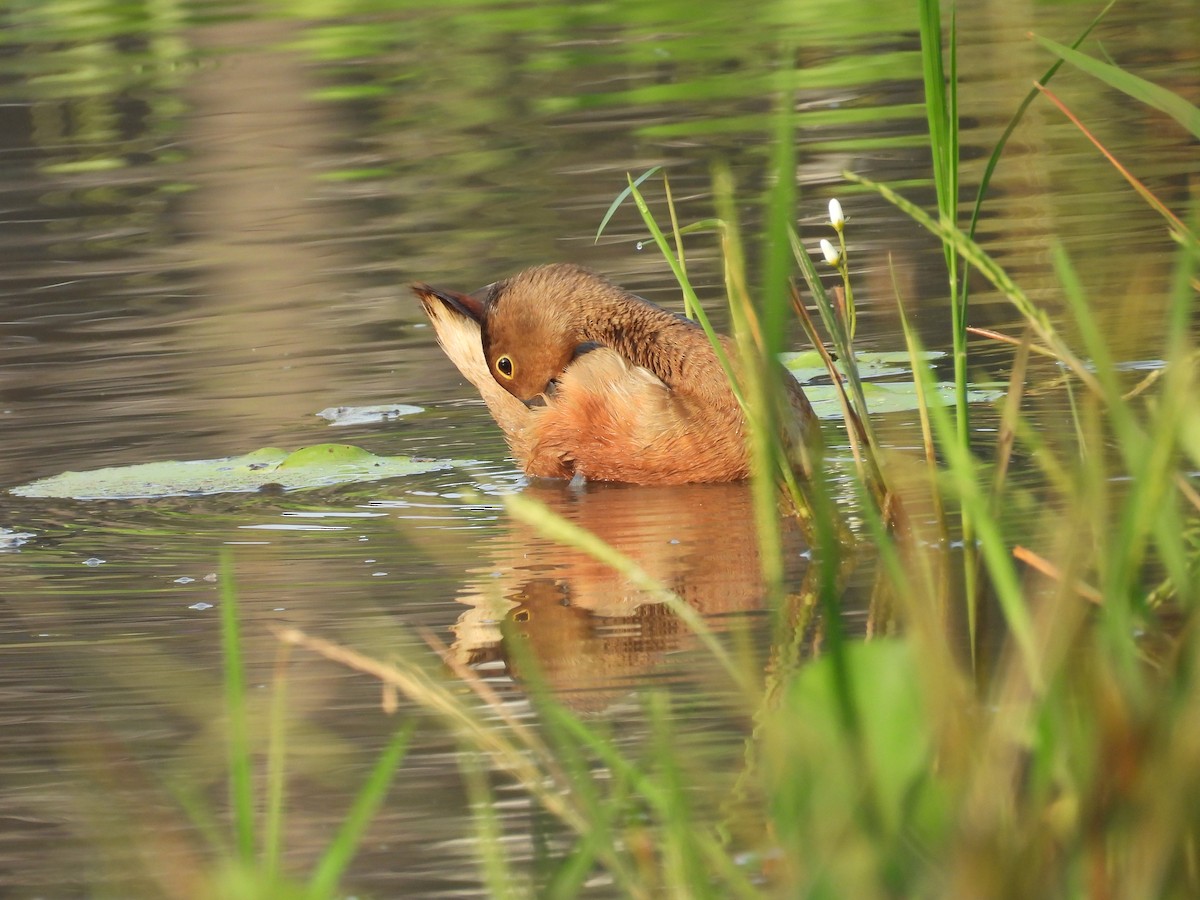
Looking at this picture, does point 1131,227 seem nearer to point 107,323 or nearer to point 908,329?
point 107,323

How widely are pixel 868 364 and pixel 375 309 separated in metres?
2.56

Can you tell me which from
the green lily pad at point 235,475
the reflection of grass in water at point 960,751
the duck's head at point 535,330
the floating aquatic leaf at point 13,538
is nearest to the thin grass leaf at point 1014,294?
the reflection of grass in water at point 960,751

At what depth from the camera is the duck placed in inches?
226

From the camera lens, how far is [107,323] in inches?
342

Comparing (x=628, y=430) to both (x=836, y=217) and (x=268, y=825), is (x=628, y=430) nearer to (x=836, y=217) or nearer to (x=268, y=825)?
(x=836, y=217)

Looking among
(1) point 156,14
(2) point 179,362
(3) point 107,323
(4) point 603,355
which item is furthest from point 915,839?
(1) point 156,14

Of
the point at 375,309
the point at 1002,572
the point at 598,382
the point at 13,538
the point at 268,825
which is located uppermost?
the point at 375,309

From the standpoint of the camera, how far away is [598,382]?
586 centimetres

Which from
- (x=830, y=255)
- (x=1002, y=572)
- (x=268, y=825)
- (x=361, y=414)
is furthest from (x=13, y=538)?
(x=1002, y=572)

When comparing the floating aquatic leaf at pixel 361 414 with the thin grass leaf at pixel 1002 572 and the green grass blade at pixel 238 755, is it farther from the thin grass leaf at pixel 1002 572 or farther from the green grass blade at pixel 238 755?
the green grass blade at pixel 238 755

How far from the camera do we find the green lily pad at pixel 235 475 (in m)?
5.98

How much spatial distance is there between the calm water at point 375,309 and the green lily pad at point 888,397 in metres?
0.10

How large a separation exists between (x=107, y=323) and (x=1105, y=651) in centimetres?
708

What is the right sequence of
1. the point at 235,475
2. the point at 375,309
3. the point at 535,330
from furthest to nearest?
1. the point at 375,309
2. the point at 235,475
3. the point at 535,330
